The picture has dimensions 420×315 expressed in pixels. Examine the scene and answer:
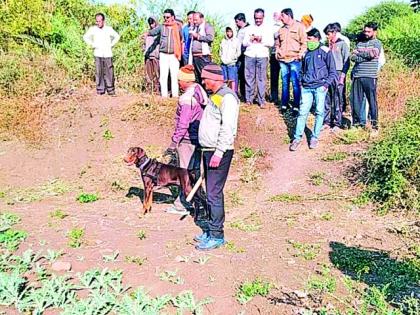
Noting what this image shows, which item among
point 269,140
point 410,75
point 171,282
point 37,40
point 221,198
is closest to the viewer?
point 171,282

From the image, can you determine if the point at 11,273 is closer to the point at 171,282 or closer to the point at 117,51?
the point at 171,282

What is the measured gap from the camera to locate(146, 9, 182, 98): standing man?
36.1ft

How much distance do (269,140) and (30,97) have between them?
16.6 feet

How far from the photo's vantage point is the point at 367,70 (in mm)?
9219

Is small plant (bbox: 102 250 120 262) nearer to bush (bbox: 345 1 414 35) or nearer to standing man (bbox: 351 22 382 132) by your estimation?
standing man (bbox: 351 22 382 132)

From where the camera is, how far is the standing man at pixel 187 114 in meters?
6.54

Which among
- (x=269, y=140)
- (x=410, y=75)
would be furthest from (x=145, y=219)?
(x=410, y=75)

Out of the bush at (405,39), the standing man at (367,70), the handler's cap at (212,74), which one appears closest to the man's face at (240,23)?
the standing man at (367,70)

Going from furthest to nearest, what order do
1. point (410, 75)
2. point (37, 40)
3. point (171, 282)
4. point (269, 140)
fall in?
1. point (37, 40)
2. point (410, 75)
3. point (269, 140)
4. point (171, 282)

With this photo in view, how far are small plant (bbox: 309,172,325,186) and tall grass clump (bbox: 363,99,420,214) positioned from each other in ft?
2.02

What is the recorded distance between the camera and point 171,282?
5.37 metres

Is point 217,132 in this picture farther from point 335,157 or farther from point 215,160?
point 335,157

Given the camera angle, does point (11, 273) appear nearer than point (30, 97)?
Yes

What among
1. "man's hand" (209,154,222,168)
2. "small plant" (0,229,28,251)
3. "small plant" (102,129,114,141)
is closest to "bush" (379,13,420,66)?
"small plant" (102,129,114,141)
